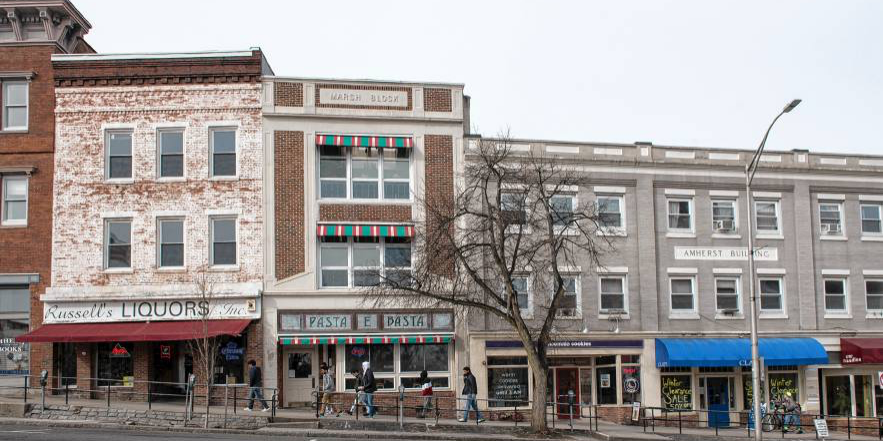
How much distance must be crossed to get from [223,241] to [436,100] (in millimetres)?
8802

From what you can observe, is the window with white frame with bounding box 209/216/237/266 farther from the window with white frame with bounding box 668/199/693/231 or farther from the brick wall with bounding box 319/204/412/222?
the window with white frame with bounding box 668/199/693/231

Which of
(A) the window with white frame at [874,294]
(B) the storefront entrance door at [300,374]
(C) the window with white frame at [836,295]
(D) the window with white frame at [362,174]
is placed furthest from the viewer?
(A) the window with white frame at [874,294]

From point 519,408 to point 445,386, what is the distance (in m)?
2.73

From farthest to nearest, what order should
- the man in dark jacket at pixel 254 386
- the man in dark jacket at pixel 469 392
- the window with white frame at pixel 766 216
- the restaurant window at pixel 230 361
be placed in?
1. the window with white frame at pixel 766 216
2. the restaurant window at pixel 230 361
3. the man in dark jacket at pixel 469 392
4. the man in dark jacket at pixel 254 386

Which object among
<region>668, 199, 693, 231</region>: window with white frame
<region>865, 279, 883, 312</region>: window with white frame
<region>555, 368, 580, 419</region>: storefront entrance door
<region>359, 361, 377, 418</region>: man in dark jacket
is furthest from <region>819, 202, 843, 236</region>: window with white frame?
<region>359, 361, 377, 418</region>: man in dark jacket

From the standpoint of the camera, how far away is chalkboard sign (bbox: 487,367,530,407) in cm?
3216

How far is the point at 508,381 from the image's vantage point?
32.4m

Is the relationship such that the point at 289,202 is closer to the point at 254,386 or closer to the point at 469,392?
the point at 254,386

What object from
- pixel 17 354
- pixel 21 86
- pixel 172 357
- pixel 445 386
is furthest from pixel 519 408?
pixel 21 86

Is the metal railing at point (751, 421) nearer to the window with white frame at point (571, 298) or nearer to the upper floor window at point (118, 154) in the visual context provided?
the window with white frame at point (571, 298)

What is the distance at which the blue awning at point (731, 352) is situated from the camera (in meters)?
32.6

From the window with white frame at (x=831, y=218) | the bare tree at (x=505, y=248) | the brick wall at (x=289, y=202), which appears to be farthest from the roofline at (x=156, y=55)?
the window with white frame at (x=831, y=218)

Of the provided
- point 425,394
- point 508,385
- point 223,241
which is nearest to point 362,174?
point 223,241

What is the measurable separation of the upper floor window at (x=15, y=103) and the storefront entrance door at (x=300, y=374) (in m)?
11.9
